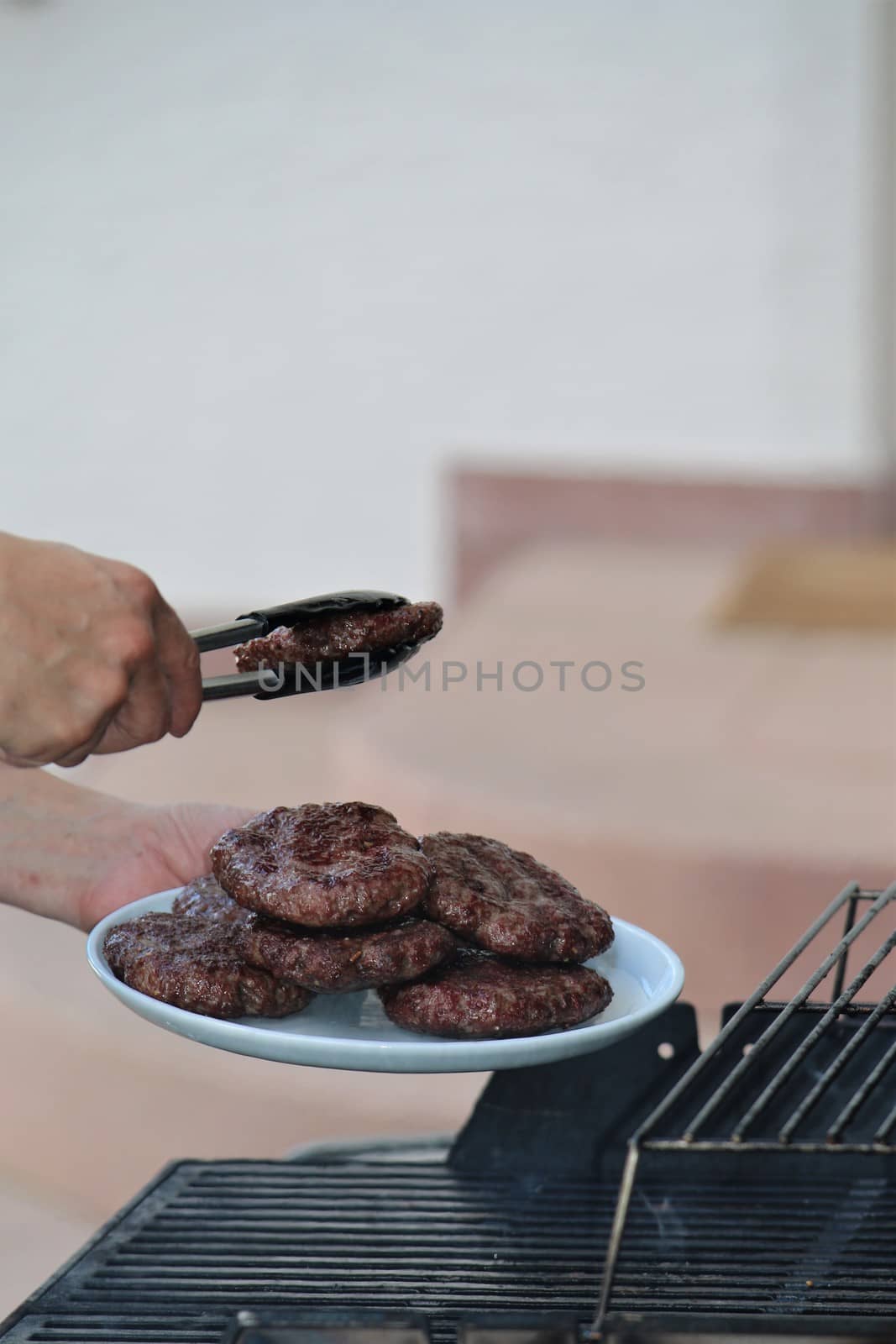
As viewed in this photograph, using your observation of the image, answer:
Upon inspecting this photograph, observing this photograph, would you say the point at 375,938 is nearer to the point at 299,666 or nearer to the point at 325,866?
the point at 325,866

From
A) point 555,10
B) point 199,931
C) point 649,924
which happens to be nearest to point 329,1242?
point 199,931

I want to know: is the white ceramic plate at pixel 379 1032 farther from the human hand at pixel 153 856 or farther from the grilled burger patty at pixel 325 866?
the human hand at pixel 153 856

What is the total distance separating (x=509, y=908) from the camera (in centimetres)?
107

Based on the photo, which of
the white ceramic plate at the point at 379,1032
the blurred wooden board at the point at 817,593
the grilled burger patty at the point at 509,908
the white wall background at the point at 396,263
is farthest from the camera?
the white wall background at the point at 396,263

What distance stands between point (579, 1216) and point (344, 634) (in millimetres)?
549

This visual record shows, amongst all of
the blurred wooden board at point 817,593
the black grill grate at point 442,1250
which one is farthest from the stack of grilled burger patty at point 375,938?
the blurred wooden board at point 817,593

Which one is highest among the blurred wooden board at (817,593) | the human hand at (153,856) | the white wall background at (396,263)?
the white wall background at (396,263)

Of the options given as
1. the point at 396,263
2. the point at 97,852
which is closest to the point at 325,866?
the point at 97,852

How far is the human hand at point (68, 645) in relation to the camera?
3.51ft

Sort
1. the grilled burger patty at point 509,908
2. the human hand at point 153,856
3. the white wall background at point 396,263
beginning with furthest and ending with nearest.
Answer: the white wall background at point 396,263 → the human hand at point 153,856 → the grilled burger patty at point 509,908

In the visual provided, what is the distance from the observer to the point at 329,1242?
3.90 ft

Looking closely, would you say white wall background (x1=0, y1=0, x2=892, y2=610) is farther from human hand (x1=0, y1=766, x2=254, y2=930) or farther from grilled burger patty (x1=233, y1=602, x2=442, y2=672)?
grilled burger patty (x1=233, y1=602, x2=442, y2=672)

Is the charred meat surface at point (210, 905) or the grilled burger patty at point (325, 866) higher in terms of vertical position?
the grilled burger patty at point (325, 866)

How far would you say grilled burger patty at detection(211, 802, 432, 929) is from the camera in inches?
39.3
